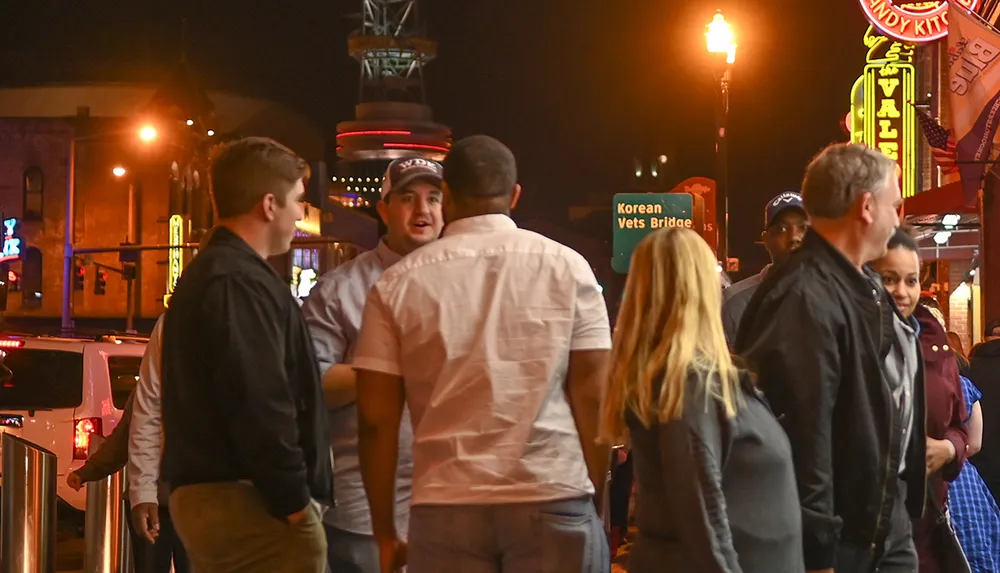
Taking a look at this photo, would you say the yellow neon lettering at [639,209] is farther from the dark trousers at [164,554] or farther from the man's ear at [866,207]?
the man's ear at [866,207]

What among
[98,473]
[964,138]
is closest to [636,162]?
[964,138]

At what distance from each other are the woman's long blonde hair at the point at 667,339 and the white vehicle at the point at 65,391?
9446 mm

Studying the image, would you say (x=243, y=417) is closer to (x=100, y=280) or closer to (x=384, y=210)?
(x=384, y=210)

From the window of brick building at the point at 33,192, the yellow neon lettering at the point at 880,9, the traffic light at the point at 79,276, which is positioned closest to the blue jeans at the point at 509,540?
the yellow neon lettering at the point at 880,9

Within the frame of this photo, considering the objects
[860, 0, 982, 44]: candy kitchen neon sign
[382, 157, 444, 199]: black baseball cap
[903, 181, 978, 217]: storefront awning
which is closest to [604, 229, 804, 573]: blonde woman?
[382, 157, 444, 199]: black baseball cap

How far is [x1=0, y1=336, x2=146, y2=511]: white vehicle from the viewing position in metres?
12.9

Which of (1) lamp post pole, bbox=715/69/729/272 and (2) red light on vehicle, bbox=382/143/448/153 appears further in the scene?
(2) red light on vehicle, bbox=382/143/448/153

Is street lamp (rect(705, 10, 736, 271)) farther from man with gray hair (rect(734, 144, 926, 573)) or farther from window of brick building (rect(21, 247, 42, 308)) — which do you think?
window of brick building (rect(21, 247, 42, 308))

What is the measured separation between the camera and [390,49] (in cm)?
13500

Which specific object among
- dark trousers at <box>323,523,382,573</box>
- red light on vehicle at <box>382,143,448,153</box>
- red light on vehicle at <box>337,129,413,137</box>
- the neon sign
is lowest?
dark trousers at <box>323,523,382,573</box>

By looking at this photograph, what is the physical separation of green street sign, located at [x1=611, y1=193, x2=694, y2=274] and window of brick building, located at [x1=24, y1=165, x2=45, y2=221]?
4443 cm

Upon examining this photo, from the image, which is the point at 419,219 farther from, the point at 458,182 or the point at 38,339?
the point at 38,339

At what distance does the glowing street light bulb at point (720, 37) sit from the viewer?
2283cm

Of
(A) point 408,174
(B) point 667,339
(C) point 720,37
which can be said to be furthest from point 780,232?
(C) point 720,37
